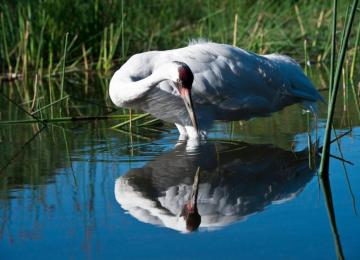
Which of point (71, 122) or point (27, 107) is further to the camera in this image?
point (27, 107)

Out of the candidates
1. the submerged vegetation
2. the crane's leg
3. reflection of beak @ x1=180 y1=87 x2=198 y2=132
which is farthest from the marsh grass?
reflection of beak @ x1=180 y1=87 x2=198 y2=132

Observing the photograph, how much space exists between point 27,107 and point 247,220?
481cm

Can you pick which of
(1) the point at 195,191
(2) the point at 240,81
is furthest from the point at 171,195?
(2) the point at 240,81

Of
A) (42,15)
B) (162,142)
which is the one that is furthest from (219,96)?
(42,15)

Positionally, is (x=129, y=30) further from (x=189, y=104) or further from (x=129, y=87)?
(x=189, y=104)

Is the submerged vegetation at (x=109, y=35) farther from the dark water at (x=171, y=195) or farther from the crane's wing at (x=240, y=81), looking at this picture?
the dark water at (x=171, y=195)

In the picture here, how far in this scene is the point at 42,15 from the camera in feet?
36.6

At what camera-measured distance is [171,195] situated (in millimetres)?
5230

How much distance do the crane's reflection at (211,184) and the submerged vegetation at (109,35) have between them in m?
3.94

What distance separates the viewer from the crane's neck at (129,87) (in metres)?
6.43

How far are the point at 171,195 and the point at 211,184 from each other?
35 centimetres

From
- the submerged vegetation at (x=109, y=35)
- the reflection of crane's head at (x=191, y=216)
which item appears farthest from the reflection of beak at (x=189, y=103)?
the submerged vegetation at (x=109, y=35)

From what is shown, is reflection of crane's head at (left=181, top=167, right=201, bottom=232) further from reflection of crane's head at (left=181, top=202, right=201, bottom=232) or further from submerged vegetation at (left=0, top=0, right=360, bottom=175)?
submerged vegetation at (left=0, top=0, right=360, bottom=175)

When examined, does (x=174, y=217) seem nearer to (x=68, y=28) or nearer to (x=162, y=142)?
(x=162, y=142)
